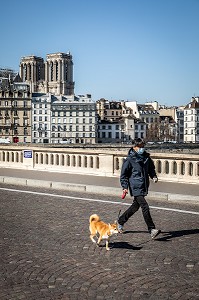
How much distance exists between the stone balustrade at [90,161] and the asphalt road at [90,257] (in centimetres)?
429

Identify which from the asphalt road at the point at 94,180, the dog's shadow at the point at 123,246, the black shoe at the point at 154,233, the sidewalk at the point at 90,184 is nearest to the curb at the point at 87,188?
the sidewalk at the point at 90,184

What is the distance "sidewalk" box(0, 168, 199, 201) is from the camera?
13.4 meters

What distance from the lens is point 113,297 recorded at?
18.3ft

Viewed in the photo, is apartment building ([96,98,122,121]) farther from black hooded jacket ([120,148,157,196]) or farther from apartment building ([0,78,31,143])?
black hooded jacket ([120,148,157,196])

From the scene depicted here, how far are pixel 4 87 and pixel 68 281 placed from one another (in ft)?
475

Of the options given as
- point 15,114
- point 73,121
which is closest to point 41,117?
point 15,114

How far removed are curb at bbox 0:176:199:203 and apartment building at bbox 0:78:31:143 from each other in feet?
381

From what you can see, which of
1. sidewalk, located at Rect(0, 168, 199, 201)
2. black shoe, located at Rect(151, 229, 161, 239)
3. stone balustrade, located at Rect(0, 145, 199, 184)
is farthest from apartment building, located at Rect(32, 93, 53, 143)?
black shoe, located at Rect(151, 229, 161, 239)

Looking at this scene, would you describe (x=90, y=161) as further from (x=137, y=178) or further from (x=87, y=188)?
(x=137, y=178)

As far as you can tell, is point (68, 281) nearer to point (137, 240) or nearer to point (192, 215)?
point (137, 240)

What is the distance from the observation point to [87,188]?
49.5ft

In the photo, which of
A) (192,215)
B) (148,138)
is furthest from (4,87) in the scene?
(192,215)

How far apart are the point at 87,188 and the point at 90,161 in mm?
4161

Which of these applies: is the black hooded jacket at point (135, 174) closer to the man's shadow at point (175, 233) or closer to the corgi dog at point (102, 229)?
the man's shadow at point (175, 233)
